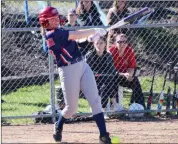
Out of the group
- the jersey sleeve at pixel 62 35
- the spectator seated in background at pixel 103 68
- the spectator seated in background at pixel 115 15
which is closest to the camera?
the jersey sleeve at pixel 62 35

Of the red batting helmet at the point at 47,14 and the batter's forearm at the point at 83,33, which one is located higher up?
the red batting helmet at the point at 47,14

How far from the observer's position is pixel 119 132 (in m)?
8.58

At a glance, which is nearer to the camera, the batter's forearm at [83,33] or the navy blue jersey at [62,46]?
the batter's forearm at [83,33]

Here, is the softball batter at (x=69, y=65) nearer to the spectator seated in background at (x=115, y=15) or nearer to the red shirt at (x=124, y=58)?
the red shirt at (x=124, y=58)

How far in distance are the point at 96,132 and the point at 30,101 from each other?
2.51 meters

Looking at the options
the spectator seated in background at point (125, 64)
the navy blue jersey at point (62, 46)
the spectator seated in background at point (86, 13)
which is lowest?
the spectator seated in background at point (125, 64)

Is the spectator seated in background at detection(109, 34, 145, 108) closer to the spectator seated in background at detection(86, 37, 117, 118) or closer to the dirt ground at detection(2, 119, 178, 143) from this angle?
the spectator seated in background at detection(86, 37, 117, 118)

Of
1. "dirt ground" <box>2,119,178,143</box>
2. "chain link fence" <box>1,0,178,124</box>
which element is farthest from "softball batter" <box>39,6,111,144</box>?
"dirt ground" <box>2,119,178,143</box>

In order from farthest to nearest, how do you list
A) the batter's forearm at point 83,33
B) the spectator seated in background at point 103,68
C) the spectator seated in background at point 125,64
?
the spectator seated in background at point 125,64 < the spectator seated in background at point 103,68 < the batter's forearm at point 83,33

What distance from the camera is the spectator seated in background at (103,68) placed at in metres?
9.38

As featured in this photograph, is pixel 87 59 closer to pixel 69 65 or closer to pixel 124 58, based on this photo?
pixel 124 58

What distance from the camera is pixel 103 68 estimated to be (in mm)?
9438

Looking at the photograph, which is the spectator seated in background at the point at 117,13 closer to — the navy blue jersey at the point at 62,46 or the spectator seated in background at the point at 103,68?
the spectator seated in background at the point at 103,68

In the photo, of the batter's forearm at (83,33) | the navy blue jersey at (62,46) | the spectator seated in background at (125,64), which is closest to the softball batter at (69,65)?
the navy blue jersey at (62,46)
